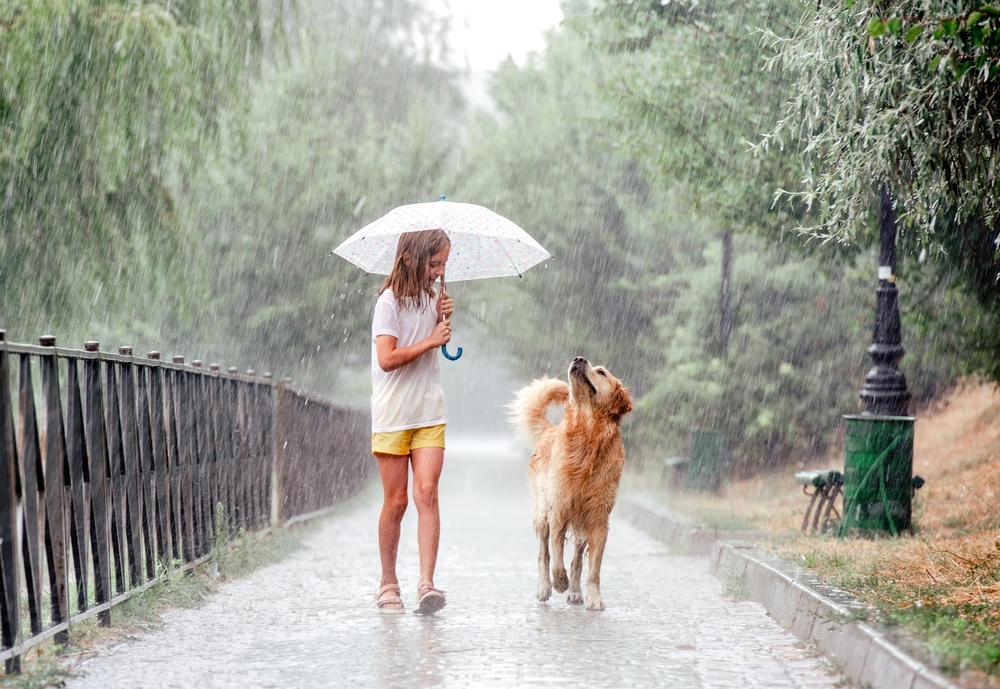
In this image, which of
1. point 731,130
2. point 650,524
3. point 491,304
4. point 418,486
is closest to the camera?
point 418,486

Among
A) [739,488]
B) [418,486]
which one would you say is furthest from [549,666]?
[739,488]

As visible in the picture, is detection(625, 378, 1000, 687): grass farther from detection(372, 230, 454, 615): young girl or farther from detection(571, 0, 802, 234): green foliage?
detection(571, 0, 802, 234): green foliage

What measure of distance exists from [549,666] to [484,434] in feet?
295

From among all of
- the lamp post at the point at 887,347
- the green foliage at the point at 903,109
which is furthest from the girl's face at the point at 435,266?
the lamp post at the point at 887,347

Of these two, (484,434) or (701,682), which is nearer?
(701,682)

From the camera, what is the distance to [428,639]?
5633 millimetres

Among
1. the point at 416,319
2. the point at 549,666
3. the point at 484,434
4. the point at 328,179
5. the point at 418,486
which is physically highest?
the point at 328,179

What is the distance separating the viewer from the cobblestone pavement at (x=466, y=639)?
480 cm

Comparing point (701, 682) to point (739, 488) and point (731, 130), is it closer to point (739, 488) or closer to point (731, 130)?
point (731, 130)

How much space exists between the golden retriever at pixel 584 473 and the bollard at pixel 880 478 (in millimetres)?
2668

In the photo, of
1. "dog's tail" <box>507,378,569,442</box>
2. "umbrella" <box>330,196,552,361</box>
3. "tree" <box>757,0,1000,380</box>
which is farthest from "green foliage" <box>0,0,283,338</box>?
"tree" <box>757,0,1000,380</box>

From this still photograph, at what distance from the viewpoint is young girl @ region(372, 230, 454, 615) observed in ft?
21.0

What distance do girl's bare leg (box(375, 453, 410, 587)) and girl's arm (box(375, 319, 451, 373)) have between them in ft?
1.79

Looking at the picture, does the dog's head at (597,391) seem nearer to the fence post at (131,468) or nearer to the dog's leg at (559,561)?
the dog's leg at (559,561)
